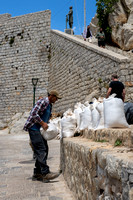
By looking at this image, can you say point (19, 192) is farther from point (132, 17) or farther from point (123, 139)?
point (132, 17)

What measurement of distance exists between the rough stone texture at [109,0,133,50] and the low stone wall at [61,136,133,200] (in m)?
15.2

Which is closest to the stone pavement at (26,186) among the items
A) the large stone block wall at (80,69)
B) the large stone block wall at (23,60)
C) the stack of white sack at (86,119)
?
the stack of white sack at (86,119)

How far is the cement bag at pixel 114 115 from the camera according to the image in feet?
8.55

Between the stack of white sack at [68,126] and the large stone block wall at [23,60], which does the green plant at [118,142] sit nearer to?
the stack of white sack at [68,126]

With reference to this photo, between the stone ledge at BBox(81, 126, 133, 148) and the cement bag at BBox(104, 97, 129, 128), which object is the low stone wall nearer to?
the stone ledge at BBox(81, 126, 133, 148)

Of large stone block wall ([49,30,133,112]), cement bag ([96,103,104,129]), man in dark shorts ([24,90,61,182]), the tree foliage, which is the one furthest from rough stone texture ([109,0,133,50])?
cement bag ([96,103,104,129])

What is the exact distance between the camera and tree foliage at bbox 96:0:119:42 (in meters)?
16.7

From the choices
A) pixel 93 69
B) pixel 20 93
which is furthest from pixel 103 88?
pixel 20 93

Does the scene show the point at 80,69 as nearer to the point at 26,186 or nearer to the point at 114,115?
the point at 26,186

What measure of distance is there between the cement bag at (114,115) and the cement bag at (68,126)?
142 cm

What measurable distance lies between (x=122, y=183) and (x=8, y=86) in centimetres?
1792

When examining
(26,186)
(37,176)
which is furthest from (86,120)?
(26,186)

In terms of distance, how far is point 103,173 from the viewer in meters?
1.62

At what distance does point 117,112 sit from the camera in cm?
267
